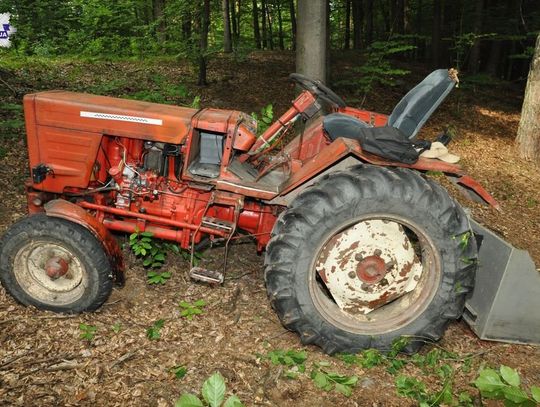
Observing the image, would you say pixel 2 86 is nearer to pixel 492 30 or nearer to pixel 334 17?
pixel 492 30

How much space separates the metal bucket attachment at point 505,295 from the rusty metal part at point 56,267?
2.86 m

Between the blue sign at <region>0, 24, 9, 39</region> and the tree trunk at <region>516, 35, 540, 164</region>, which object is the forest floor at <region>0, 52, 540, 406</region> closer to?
the tree trunk at <region>516, 35, 540, 164</region>

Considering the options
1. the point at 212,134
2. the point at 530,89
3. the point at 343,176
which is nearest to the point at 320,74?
the point at 212,134

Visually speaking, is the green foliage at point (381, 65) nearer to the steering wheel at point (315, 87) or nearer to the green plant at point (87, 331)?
the steering wheel at point (315, 87)

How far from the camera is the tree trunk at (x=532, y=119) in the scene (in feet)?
21.8

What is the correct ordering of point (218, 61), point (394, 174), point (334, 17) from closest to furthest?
point (394, 174) < point (218, 61) < point (334, 17)

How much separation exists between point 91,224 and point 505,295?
2816 millimetres

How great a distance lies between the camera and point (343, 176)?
2949mm

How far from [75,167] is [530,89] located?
6.29 meters

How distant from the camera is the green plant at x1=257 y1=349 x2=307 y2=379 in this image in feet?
9.59

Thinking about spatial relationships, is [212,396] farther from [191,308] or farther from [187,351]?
[191,308]

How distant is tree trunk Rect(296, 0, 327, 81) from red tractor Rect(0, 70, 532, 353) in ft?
6.66

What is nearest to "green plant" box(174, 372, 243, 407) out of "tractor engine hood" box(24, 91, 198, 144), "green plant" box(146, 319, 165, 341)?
"green plant" box(146, 319, 165, 341)

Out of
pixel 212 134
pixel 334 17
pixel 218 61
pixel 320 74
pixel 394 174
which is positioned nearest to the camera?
pixel 394 174
